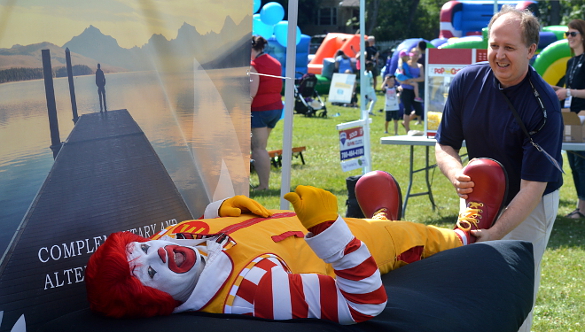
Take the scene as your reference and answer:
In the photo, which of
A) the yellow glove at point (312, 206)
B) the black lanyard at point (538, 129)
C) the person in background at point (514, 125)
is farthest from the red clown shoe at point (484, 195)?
the yellow glove at point (312, 206)

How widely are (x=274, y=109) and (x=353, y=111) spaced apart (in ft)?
25.4

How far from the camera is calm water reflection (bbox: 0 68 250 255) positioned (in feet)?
5.81

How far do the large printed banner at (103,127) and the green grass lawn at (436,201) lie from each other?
187cm

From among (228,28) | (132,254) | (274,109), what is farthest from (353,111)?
(132,254)

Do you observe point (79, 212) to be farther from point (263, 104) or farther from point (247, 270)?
point (263, 104)

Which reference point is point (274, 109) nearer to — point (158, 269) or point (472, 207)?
point (472, 207)

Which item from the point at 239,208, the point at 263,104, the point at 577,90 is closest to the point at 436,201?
the point at 577,90

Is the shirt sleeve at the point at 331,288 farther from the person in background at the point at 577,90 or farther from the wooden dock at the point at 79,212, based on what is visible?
the person in background at the point at 577,90

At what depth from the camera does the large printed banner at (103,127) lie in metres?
1.78

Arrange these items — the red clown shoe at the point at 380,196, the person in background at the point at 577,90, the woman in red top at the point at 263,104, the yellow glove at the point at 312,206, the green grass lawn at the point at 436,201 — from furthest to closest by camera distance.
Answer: the woman in red top at the point at 263,104, the person in background at the point at 577,90, the green grass lawn at the point at 436,201, the red clown shoe at the point at 380,196, the yellow glove at the point at 312,206

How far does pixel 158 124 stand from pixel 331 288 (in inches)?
42.7

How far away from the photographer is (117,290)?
1.57 metres

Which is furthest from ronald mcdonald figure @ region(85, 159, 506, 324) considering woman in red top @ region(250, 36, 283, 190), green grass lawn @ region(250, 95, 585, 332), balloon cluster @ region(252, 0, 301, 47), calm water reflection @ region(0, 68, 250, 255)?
balloon cluster @ region(252, 0, 301, 47)

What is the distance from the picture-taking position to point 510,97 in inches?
90.4
